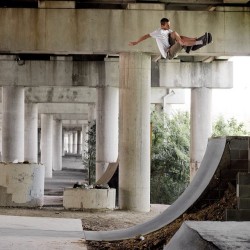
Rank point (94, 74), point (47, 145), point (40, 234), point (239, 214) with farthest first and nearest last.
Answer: point (47, 145) → point (94, 74) → point (40, 234) → point (239, 214)

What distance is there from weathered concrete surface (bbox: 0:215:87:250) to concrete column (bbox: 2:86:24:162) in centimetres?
1430

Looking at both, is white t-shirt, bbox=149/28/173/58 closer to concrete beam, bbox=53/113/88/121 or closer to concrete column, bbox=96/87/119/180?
→ concrete column, bbox=96/87/119/180

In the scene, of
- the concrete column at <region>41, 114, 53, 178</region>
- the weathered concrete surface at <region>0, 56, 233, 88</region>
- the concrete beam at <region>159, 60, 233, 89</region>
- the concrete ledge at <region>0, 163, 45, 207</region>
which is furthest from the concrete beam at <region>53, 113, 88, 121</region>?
the concrete ledge at <region>0, 163, 45, 207</region>

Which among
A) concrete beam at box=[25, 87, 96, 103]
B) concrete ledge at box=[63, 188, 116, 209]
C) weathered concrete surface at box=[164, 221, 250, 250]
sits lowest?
concrete ledge at box=[63, 188, 116, 209]

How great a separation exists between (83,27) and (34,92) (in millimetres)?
17025

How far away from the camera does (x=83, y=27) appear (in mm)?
16766

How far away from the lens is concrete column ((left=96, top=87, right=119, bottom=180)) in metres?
25.6

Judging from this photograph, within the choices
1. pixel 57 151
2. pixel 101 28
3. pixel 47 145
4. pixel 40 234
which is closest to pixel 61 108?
pixel 47 145

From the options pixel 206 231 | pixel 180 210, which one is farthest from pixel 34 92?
pixel 206 231

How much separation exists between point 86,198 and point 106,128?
1039 centimetres

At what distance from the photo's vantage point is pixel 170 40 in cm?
1135

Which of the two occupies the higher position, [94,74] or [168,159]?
[94,74]

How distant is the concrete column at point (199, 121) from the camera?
2492cm

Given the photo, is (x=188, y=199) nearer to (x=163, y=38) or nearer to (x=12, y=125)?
(x=163, y=38)
